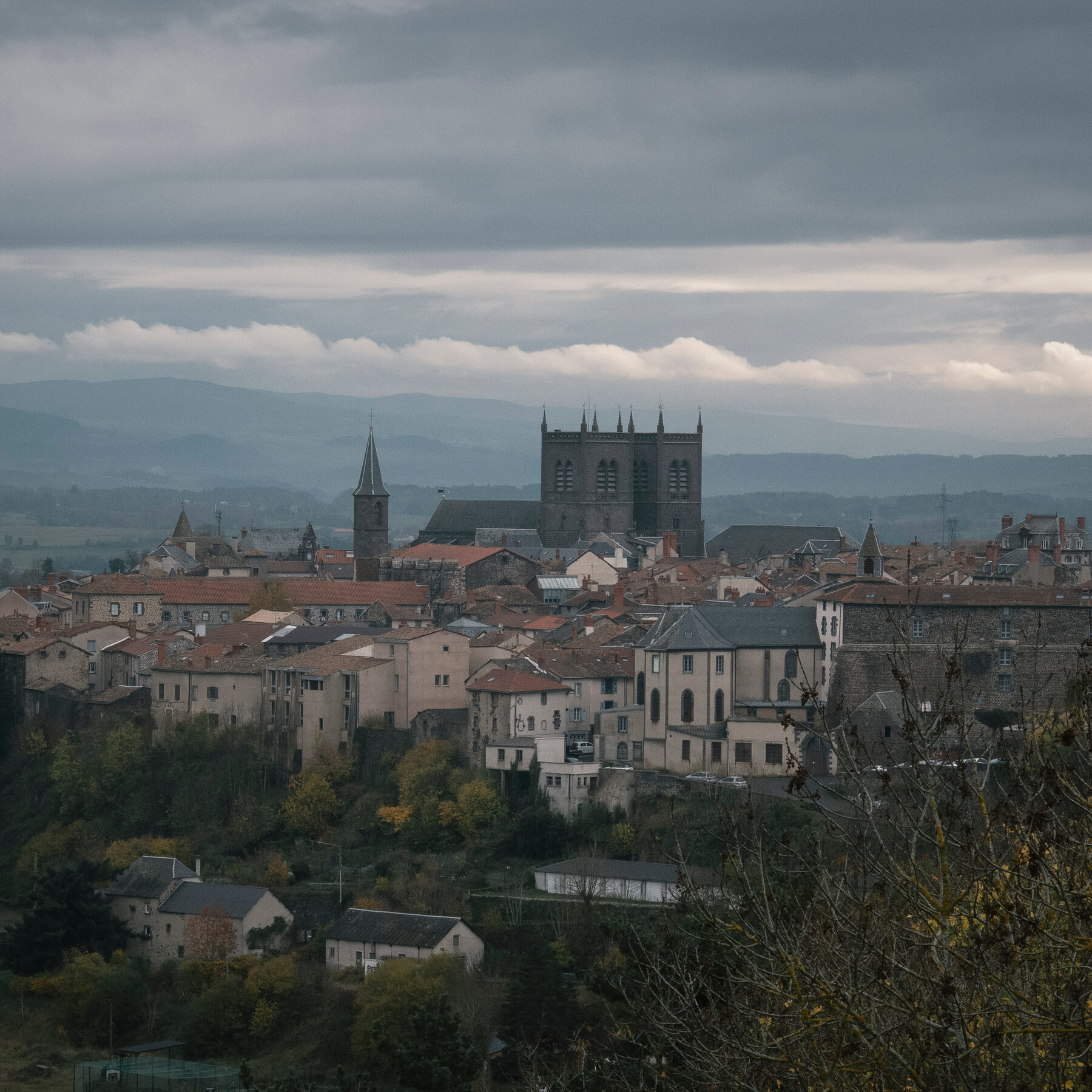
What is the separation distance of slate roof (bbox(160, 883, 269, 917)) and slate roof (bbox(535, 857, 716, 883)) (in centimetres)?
942

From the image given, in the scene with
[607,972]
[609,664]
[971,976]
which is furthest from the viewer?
[609,664]

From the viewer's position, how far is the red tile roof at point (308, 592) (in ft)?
358

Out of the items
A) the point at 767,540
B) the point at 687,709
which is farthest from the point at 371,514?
the point at 687,709

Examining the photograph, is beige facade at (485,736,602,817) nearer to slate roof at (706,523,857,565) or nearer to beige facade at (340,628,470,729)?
beige facade at (340,628,470,729)

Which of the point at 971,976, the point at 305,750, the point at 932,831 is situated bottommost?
the point at 305,750

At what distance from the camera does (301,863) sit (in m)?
65.0

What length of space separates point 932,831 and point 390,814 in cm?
5177

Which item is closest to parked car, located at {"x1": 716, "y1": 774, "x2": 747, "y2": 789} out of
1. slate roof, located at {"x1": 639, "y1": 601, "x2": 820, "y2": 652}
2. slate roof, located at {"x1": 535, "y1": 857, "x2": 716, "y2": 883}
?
slate roof, located at {"x1": 535, "y1": 857, "x2": 716, "y2": 883}

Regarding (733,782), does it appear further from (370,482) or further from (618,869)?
(370,482)

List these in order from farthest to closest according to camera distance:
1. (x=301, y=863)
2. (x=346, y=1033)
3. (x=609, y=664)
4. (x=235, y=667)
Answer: (x=235, y=667) → (x=609, y=664) → (x=301, y=863) → (x=346, y=1033)

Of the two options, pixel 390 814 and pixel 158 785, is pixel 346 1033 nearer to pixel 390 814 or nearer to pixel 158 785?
pixel 390 814

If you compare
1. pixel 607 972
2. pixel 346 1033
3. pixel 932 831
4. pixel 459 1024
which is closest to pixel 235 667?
pixel 346 1033

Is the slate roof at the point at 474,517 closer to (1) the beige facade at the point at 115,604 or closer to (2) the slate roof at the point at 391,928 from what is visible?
(1) the beige facade at the point at 115,604

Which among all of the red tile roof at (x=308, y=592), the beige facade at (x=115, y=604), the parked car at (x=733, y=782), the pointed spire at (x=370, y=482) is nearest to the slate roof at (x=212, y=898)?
the parked car at (x=733, y=782)
